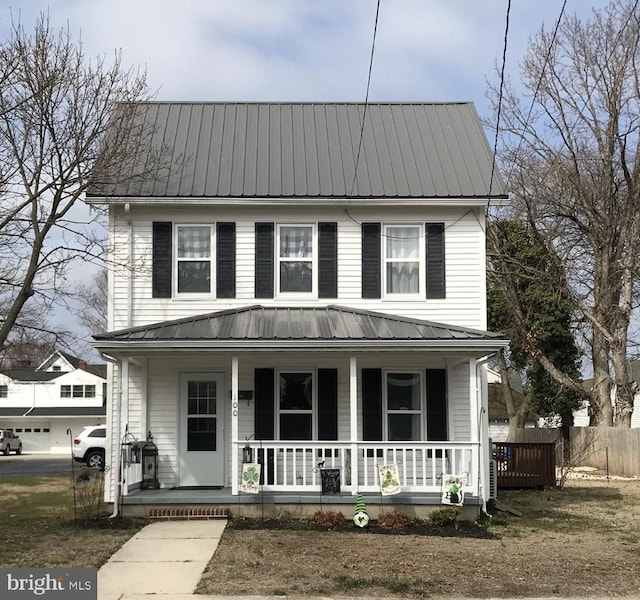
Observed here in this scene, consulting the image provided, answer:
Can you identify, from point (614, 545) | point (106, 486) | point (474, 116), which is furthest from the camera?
point (474, 116)

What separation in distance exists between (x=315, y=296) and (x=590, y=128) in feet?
59.8

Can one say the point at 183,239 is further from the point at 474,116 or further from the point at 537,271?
the point at 537,271

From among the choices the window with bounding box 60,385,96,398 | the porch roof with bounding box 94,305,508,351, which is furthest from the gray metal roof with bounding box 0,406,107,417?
the porch roof with bounding box 94,305,508,351

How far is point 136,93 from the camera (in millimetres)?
16391

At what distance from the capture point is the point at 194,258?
15.2 metres

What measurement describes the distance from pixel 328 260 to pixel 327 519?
502cm

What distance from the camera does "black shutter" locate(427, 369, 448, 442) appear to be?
48.0ft

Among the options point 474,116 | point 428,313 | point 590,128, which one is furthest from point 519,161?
point 428,313

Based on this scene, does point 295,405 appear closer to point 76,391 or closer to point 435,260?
point 435,260

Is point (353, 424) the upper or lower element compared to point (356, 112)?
lower

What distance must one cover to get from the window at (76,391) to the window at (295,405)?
40694 mm

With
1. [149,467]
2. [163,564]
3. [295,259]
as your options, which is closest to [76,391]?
[149,467]

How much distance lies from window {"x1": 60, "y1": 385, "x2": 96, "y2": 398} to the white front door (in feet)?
131

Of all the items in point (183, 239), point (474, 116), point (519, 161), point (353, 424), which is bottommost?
point (353, 424)
